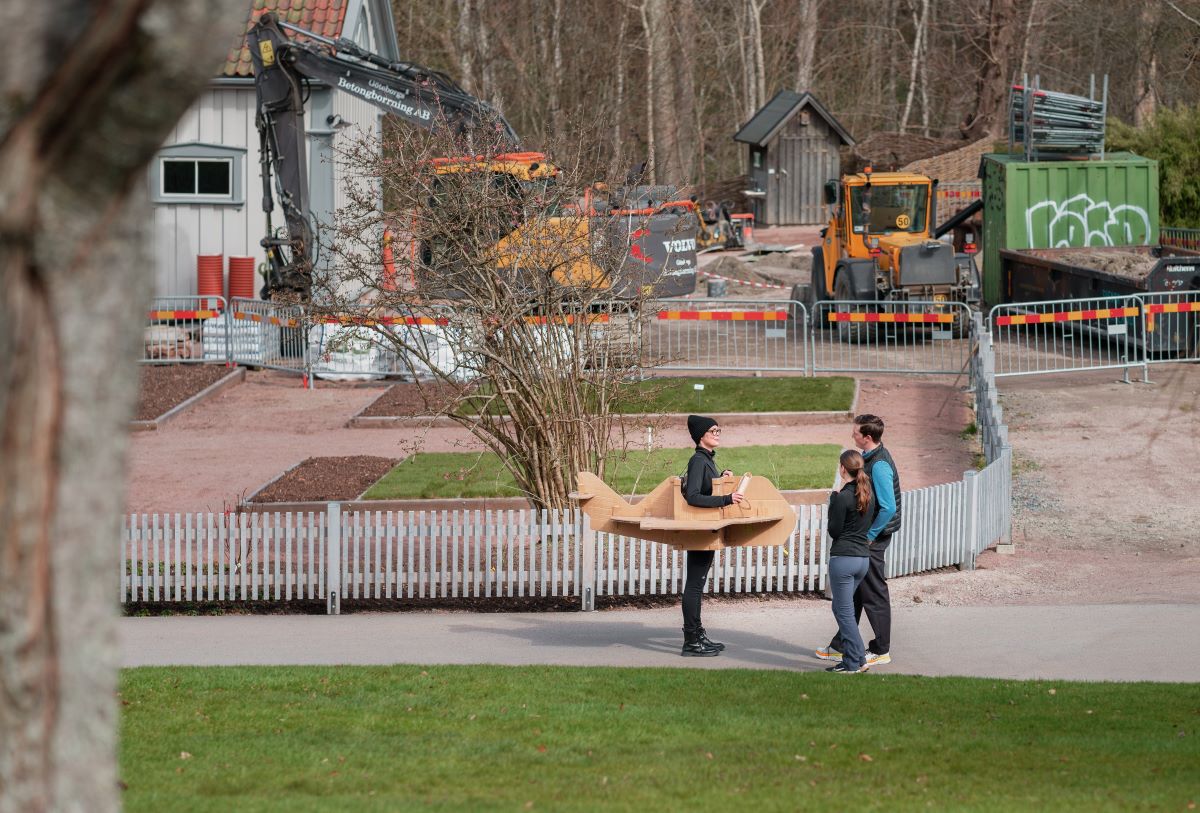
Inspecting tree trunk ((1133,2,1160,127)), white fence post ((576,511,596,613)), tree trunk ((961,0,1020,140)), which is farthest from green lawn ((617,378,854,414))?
tree trunk ((1133,2,1160,127))

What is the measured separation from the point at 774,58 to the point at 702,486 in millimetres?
49182

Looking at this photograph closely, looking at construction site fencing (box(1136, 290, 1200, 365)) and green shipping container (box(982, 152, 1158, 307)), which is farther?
green shipping container (box(982, 152, 1158, 307))

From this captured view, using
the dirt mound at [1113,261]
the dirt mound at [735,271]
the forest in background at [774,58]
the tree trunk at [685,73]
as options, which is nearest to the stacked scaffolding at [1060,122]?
the dirt mound at [1113,261]

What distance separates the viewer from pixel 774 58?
186 feet

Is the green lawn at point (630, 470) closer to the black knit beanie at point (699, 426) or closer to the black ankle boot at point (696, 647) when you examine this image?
the black ankle boot at point (696, 647)

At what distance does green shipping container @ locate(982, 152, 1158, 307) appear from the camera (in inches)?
1056

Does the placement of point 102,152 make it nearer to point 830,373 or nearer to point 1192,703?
point 1192,703

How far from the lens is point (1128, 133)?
114 feet

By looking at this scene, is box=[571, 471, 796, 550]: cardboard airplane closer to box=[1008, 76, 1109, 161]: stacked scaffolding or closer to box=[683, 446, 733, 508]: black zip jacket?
box=[683, 446, 733, 508]: black zip jacket

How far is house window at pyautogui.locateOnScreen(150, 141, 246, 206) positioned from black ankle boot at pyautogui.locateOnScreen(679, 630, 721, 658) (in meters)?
19.7

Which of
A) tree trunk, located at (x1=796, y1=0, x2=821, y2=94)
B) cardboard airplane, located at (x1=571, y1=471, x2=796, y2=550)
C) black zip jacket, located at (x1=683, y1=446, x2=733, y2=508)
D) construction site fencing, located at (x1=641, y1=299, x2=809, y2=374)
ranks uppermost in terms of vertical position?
tree trunk, located at (x1=796, y1=0, x2=821, y2=94)

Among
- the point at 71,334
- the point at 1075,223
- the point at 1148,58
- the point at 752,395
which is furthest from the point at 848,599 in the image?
the point at 1148,58

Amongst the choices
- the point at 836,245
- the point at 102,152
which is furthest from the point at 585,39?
the point at 102,152

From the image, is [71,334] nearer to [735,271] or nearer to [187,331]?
[187,331]
